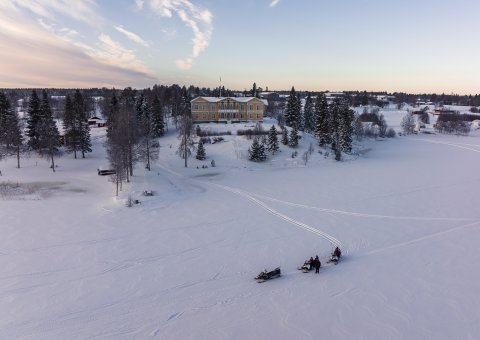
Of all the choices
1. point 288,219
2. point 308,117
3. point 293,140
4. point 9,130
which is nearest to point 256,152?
point 293,140

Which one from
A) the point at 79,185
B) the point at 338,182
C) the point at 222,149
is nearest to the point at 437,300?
the point at 338,182

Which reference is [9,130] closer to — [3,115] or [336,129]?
[3,115]

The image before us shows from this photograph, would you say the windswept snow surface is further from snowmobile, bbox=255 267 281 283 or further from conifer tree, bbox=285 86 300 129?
conifer tree, bbox=285 86 300 129

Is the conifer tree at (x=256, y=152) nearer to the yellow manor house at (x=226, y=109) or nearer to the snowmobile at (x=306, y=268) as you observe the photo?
the yellow manor house at (x=226, y=109)

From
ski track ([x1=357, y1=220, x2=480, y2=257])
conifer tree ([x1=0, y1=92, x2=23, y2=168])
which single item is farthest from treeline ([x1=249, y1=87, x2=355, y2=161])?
conifer tree ([x1=0, y1=92, x2=23, y2=168])

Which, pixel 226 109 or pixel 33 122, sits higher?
pixel 226 109

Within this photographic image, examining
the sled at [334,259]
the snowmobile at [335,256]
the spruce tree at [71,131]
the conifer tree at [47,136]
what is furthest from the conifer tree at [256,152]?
the sled at [334,259]
